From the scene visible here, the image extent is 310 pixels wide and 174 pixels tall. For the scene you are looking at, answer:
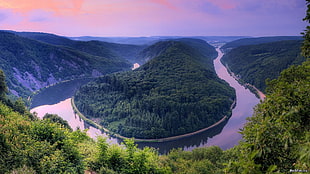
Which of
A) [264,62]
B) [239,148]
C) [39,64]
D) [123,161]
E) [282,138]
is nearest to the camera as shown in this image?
[282,138]

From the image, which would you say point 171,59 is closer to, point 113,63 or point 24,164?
point 113,63

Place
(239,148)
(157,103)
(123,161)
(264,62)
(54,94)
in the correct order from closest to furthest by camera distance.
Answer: (239,148) < (123,161) < (157,103) < (54,94) < (264,62)

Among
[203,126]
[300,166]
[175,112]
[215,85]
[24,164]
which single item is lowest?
[203,126]

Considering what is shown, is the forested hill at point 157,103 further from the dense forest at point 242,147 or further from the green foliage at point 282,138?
the green foliage at point 282,138

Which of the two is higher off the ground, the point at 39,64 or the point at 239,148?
the point at 239,148

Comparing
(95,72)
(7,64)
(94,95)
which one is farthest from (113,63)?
(94,95)

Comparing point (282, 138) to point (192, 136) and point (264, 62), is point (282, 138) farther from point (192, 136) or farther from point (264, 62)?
point (264, 62)

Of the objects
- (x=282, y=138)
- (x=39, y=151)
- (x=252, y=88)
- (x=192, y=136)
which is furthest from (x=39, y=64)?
(x=282, y=138)
